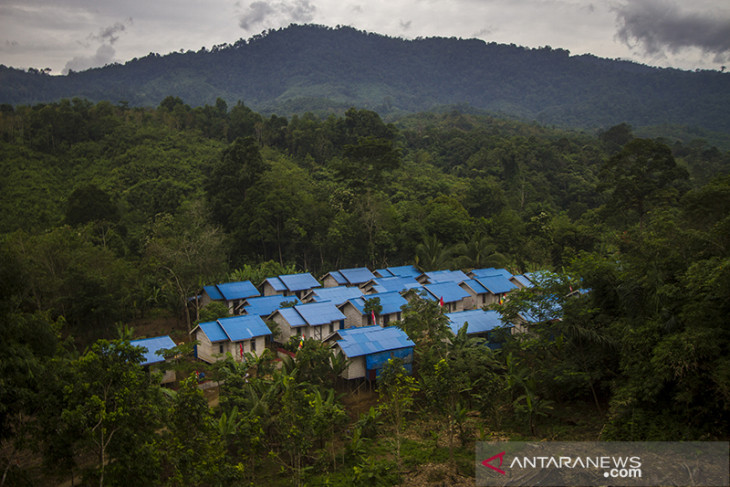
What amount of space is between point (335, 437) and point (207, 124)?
50217mm

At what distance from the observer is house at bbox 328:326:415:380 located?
1986cm

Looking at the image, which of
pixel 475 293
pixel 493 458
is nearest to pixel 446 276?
pixel 475 293

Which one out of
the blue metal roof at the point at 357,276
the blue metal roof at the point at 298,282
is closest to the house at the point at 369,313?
the blue metal roof at the point at 298,282

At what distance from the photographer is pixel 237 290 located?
2880 centimetres

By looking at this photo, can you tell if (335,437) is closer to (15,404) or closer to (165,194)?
(15,404)

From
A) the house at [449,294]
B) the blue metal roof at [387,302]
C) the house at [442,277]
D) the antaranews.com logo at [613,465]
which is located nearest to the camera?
the antaranews.com logo at [613,465]

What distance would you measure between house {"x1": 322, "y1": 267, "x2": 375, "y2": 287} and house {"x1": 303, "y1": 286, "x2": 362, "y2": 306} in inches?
93.4

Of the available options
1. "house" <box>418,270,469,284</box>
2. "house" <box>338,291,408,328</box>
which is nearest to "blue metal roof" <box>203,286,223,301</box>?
"house" <box>338,291,408,328</box>

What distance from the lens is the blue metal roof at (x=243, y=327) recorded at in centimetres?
2238

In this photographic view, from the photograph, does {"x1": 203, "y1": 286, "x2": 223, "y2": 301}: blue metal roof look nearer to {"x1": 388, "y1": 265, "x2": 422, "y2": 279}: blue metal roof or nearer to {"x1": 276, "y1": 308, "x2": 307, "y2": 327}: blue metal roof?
{"x1": 276, "y1": 308, "x2": 307, "y2": 327}: blue metal roof

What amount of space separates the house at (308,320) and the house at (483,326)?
5572 millimetres

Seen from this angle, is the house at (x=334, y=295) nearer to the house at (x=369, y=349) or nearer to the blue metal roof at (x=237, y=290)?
the blue metal roof at (x=237, y=290)

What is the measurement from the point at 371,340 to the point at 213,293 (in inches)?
450

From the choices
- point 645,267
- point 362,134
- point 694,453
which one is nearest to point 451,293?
point 645,267
